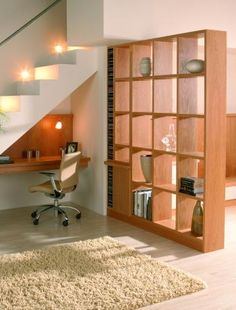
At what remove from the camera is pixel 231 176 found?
7.82m

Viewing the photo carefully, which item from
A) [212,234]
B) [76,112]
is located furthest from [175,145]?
[76,112]

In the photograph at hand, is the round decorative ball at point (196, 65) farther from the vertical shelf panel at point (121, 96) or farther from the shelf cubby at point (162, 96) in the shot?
the vertical shelf panel at point (121, 96)

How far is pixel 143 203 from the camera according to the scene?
6.02m

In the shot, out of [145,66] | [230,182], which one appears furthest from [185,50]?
[230,182]

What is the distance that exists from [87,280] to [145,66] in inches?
108

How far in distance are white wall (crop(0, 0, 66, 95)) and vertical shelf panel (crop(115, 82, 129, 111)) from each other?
1354mm

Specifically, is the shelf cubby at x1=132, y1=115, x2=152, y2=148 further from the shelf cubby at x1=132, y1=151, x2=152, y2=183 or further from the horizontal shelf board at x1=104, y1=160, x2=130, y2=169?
the horizontal shelf board at x1=104, y1=160, x2=130, y2=169

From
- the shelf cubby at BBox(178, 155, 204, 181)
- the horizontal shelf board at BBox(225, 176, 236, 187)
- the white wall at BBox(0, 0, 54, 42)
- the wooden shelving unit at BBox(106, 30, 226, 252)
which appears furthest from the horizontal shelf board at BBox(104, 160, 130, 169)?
the white wall at BBox(0, 0, 54, 42)

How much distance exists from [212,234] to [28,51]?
11.9 feet

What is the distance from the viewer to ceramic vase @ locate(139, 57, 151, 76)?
5822 millimetres

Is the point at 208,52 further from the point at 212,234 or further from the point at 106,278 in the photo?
the point at 106,278

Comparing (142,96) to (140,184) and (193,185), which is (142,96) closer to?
(140,184)

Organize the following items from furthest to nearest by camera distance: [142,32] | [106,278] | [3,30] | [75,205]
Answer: [75,205] < [3,30] < [142,32] < [106,278]

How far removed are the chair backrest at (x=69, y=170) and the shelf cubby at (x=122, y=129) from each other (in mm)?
583
